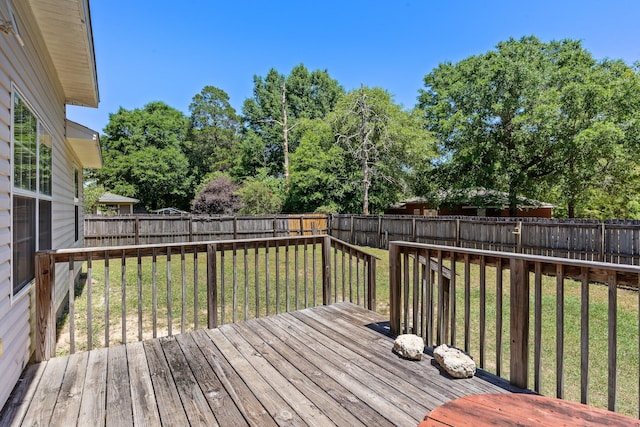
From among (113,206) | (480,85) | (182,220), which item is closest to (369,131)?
(480,85)

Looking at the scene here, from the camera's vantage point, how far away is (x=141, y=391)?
216 cm

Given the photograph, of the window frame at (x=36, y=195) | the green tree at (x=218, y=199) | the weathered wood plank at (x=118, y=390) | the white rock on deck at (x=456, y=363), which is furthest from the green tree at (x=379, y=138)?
the weathered wood plank at (x=118, y=390)

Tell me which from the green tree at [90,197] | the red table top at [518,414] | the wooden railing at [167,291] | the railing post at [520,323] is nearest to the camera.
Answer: the red table top at [518,414]

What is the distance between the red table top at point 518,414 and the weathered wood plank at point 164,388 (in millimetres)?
1393

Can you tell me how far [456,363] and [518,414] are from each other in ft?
3.80

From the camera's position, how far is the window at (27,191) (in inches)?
97.6

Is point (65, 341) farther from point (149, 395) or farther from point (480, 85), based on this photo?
point (480, 85)

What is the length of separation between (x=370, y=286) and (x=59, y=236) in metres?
4.44

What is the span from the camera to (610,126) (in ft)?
41.9

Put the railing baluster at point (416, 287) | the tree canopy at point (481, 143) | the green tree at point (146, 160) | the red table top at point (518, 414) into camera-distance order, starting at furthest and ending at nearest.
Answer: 1. the green tree at point (146, 160)
2. the tree canopy at point (481, 143)
3. the railing baluster at point (416, 287)
4. the red table top at point (518, 414)

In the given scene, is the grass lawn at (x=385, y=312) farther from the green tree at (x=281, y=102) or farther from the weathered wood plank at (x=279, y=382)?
the green tree at (x=281, y=102)

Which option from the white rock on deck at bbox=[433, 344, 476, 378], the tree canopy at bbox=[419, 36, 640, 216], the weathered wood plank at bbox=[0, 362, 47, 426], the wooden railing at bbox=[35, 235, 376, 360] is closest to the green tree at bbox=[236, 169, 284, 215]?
the tree canopy at bbox=[419, 36, 640, 216]

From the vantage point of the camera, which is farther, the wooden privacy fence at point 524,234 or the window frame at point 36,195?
the wooden privacy fence at point 524,234

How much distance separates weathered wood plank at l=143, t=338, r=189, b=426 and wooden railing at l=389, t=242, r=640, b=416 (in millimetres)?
1888
